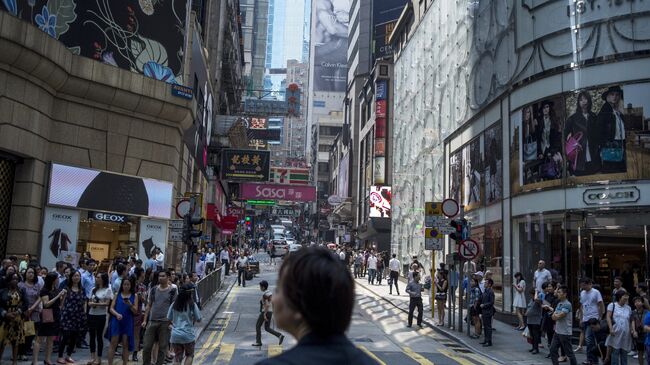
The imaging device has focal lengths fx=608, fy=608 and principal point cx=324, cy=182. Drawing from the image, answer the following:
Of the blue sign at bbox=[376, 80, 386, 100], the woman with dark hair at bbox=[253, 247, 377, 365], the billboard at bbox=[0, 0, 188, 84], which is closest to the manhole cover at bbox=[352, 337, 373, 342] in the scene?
the billboard at bbox=[0, 0, 188, 84]

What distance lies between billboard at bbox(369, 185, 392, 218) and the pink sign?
538 cm

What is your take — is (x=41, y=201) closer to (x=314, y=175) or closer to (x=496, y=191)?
(x=496, y=191)

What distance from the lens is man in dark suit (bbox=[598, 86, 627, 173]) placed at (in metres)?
16.7

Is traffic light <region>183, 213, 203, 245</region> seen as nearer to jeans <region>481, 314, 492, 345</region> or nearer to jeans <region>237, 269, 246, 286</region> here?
jeans <region>481, 314, 492, 345</region>

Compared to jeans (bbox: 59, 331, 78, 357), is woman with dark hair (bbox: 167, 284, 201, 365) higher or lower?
higher

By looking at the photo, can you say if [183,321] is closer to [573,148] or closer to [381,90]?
[573,148]

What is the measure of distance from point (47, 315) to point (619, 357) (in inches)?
404

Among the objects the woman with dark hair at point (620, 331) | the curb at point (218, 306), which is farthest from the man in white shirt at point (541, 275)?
the curb at point (218, 306)

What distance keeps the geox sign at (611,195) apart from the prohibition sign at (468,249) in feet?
11.0

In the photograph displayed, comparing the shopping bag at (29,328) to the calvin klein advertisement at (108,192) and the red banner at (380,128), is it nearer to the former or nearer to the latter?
the calvin klein advertisement at (108,192)

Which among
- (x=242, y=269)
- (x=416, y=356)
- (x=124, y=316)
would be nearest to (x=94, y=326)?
(x=124, y=316)

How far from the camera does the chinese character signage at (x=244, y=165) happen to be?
4412 cm

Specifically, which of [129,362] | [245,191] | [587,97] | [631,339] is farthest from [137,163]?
[245,191]

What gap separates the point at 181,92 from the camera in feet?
75.9
